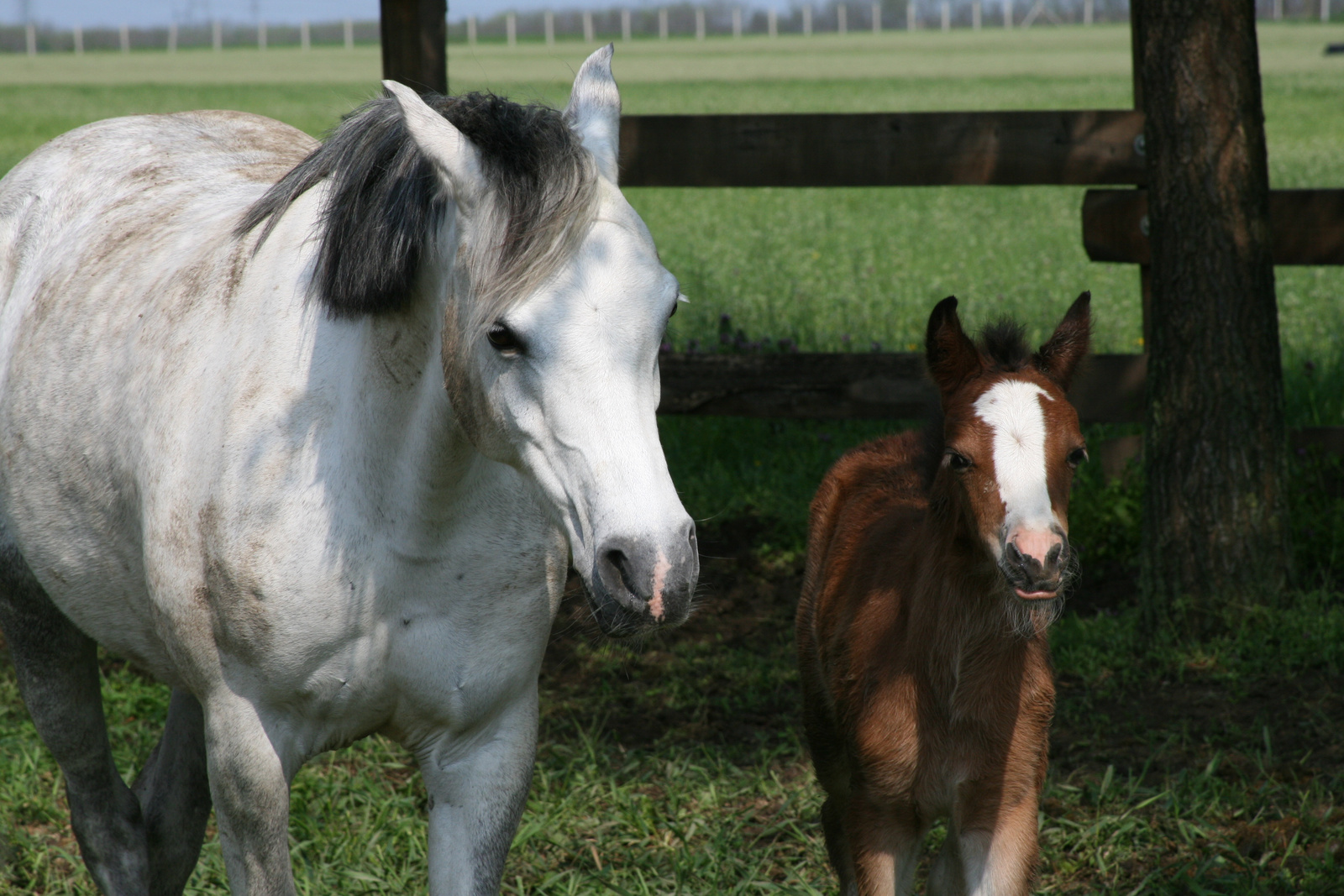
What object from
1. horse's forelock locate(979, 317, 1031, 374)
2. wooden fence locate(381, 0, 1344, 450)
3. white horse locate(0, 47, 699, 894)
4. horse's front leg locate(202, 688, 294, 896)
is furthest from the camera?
wooden fence locate(381, 0, 1344, 450)

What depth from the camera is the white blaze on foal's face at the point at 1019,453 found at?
241cm

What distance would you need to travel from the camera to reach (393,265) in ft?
6.85

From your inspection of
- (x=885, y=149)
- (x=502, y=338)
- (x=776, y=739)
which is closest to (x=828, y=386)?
(x=885, y=149)

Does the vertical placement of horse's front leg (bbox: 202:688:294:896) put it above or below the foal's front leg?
above

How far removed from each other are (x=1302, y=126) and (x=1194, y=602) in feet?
71.6

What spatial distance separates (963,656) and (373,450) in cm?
141

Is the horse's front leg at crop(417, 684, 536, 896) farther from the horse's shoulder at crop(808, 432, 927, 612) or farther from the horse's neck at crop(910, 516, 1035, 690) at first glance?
the horse's shoulder at crop(808, 432, 927, 612)

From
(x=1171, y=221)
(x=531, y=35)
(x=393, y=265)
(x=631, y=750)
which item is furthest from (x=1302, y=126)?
(x=531, y=35)

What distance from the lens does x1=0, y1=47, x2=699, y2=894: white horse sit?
6.08 ft

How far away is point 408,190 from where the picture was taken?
2062 mm

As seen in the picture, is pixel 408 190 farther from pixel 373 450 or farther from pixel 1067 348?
pixel 1067 348

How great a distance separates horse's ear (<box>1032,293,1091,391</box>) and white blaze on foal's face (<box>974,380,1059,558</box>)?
10.6 inches

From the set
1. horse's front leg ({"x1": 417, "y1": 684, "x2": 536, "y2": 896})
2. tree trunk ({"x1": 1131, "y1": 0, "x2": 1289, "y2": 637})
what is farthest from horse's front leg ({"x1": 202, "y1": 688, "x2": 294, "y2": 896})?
tree trunk ({"x1": 1131, "y1": 0, "x2": 1289, "y2": 637})

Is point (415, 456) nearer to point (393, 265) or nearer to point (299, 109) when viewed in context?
point (393, 265)
